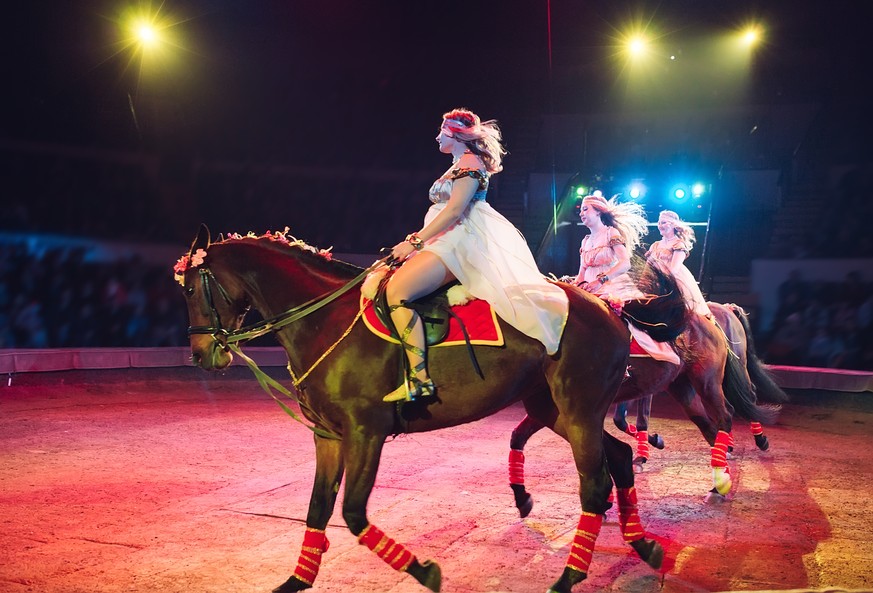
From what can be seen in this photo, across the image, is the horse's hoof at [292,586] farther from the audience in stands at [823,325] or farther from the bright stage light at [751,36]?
the bright stage light at [751,36]

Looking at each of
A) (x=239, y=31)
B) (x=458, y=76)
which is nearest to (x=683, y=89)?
(x=458, y=76)

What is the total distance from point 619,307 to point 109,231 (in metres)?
12.7

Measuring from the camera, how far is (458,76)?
20875mm

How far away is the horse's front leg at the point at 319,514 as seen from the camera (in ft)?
13.1

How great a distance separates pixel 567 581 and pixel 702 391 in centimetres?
380

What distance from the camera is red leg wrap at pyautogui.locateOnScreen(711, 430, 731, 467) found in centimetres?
682

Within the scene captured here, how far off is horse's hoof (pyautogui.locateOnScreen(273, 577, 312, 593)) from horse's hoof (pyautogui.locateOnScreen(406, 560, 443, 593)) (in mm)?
548

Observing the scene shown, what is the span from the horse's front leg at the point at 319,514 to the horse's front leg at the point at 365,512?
21 cm

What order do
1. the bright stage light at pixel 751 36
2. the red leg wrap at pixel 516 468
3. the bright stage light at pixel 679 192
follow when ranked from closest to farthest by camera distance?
1. the red leg wrap at pixel 516 468
2. the bright stage light at pixel 679 192
3. the bright stage light at pixel 751 36

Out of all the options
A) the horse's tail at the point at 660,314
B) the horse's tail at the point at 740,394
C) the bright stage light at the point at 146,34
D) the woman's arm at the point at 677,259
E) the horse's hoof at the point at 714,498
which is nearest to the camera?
the horse's tail at the point at 660,314

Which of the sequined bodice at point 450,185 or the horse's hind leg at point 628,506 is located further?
the horse's hind leg at point 628,506

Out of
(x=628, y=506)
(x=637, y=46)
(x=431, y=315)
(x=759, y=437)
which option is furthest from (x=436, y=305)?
(x=637, y=46)

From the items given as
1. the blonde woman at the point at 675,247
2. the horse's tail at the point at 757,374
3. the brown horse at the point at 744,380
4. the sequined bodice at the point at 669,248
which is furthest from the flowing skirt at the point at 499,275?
the horse's tail at the point at 757,374

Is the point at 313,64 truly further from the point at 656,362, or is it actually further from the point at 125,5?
the point at 656,362
